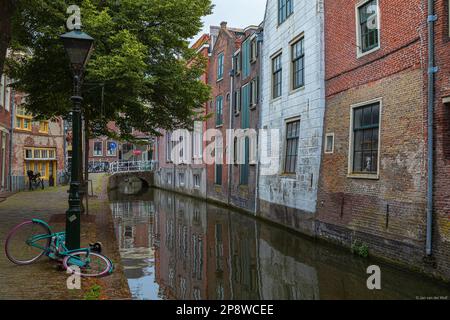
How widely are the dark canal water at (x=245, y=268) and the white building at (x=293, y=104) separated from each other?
4.09ft

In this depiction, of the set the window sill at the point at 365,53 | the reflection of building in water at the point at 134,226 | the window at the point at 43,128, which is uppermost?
the window sill at the point at 365,53

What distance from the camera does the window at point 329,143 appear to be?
13.0 meters

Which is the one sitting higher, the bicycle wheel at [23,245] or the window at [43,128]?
the window at [43,128]

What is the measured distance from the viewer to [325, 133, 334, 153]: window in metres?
13.0

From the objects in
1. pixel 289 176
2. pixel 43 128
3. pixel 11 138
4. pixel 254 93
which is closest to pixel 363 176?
pixel 289 176

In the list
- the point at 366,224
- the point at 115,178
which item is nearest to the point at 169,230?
the point at 366,224

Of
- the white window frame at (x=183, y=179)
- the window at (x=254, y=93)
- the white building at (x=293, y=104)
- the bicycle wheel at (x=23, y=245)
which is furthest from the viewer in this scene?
the white window frame at (x=183, y=179)

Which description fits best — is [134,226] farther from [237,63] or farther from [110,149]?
[110,149]

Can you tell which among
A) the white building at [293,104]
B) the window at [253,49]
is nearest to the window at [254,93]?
the white building at [293,104]

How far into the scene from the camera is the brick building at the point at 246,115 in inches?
793

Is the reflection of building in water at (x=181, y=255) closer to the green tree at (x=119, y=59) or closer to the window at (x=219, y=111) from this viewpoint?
the green tree at (x=119, y=59)

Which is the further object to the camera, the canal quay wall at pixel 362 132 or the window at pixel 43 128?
the window at pixel 43 128

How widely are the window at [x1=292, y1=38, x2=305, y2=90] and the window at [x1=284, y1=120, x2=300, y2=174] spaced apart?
1467 millimetres

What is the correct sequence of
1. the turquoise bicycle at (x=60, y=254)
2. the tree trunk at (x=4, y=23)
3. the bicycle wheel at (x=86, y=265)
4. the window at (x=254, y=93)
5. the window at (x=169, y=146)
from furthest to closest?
the window at (x=169, y=146), the window at (x=254, y=93), the tree trunk at (x=4, y=23), the turquoise bicycle at (x=60, y=254), the bicycle wheel at (x=86, y=265)
